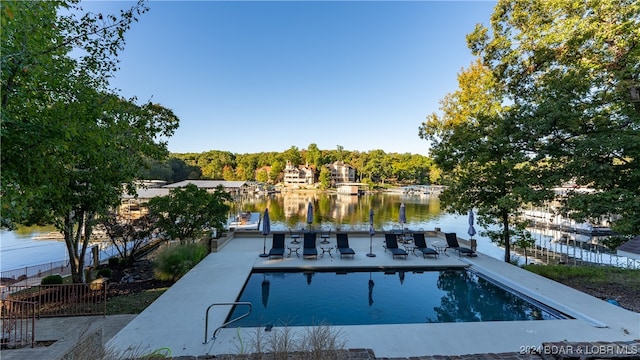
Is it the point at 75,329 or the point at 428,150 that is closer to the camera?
the point at 75,329

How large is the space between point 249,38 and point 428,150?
57.7 feet

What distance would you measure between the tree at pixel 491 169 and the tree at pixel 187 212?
33.1 feet

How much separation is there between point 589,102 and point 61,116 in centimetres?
1371

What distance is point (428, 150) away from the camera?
13.4 m

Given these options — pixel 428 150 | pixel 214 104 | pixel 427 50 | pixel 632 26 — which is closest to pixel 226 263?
pixel 428 150

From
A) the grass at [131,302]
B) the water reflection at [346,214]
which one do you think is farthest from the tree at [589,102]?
the water reflection at [346,214]

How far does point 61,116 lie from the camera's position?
167 inches

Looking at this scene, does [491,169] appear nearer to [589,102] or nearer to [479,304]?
[589,102]

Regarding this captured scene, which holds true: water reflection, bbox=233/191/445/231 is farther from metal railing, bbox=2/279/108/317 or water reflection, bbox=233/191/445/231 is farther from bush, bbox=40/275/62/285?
metal railing, bbox=2/279/108/317

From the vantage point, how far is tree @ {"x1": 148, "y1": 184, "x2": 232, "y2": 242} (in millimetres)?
12438

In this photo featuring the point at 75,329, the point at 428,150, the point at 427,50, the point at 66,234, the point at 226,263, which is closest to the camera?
the point at 75,329

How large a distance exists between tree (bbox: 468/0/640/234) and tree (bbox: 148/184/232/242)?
12604 mm

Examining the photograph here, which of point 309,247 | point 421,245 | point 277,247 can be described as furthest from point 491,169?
point 277,247

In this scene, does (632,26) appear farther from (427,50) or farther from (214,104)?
(214,104)
